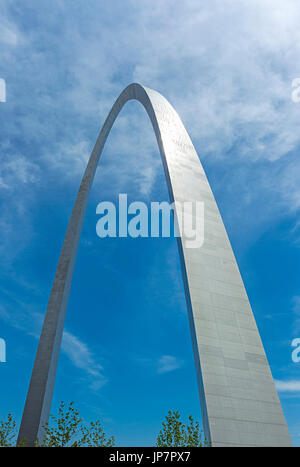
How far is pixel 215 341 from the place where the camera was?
1296cm

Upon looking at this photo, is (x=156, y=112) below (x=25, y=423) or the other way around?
the other way around

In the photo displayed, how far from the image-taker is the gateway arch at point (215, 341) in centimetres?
1149

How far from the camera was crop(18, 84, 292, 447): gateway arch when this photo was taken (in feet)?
37.7

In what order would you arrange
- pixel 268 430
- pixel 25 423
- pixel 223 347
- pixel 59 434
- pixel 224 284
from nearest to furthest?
pixel 268 430
pixel 223 347
pixel 224 284
pixel 59 434
pixel 25 423

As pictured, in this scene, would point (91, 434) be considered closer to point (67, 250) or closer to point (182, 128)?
point (67, 250)

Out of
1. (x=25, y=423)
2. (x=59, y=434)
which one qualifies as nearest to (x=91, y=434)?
(x=59, y=434)

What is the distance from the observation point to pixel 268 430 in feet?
38.5

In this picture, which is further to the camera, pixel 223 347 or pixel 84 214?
pixel 84 214
